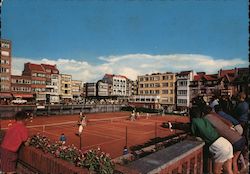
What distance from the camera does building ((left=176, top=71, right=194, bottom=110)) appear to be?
292ft

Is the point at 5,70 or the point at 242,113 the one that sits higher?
the point at 5,70

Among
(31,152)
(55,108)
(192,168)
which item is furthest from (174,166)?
(55,108)

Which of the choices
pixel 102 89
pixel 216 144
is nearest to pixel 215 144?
pixel 216 144

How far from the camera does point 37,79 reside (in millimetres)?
93875

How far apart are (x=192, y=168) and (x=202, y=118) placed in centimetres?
122

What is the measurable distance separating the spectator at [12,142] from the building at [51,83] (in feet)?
327

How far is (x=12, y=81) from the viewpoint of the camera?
81.8 metres

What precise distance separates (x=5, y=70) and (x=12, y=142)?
82328mm

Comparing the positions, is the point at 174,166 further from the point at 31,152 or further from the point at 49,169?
the point at 31,152

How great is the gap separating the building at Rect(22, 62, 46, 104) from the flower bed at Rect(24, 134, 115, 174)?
89556 mm

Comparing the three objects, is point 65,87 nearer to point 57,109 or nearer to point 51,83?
point 51,83

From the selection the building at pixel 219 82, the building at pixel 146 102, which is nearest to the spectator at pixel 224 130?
the building at pixel 219 82

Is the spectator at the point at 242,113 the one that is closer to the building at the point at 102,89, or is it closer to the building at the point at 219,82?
the building at the point at 219,82

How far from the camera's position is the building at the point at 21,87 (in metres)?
82.0
